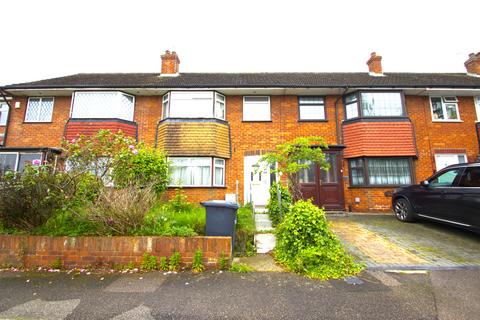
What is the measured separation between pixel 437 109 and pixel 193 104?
11.6 metres

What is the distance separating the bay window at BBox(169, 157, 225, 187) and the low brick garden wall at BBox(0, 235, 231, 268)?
5427mm

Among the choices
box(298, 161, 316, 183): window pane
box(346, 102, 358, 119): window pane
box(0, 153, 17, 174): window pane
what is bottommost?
box(298, 161, 316, 183): window pane

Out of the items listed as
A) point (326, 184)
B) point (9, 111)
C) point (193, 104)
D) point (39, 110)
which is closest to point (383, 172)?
point (326, 184)

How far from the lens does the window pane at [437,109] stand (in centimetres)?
1031

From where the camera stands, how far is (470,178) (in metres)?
5.25

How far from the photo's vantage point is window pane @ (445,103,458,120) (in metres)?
10.3

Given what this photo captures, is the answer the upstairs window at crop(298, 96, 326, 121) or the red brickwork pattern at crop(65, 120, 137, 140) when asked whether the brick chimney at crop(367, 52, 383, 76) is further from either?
the red brickwork pattern at crop(65, 120, 137, 140)

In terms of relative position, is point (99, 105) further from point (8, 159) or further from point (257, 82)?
point (257, 82)

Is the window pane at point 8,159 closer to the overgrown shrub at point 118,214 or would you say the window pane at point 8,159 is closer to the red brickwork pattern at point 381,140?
the overgrown shrub at point 118,214

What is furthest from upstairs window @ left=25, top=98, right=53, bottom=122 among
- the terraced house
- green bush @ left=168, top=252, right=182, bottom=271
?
green bush @ left=168, top=252, right=182, bottom=271

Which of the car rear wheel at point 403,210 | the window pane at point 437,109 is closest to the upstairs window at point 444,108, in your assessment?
the window pane at point 437,109

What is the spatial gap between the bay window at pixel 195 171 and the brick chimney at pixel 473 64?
16216 mm

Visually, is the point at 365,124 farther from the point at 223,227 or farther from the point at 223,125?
the point at 223,227

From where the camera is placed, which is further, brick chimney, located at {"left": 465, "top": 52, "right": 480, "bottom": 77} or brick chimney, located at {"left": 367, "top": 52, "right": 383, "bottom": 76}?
brick chimney, located at {"left": 465, "top": 52, "right": 480, "bottom": 77}
